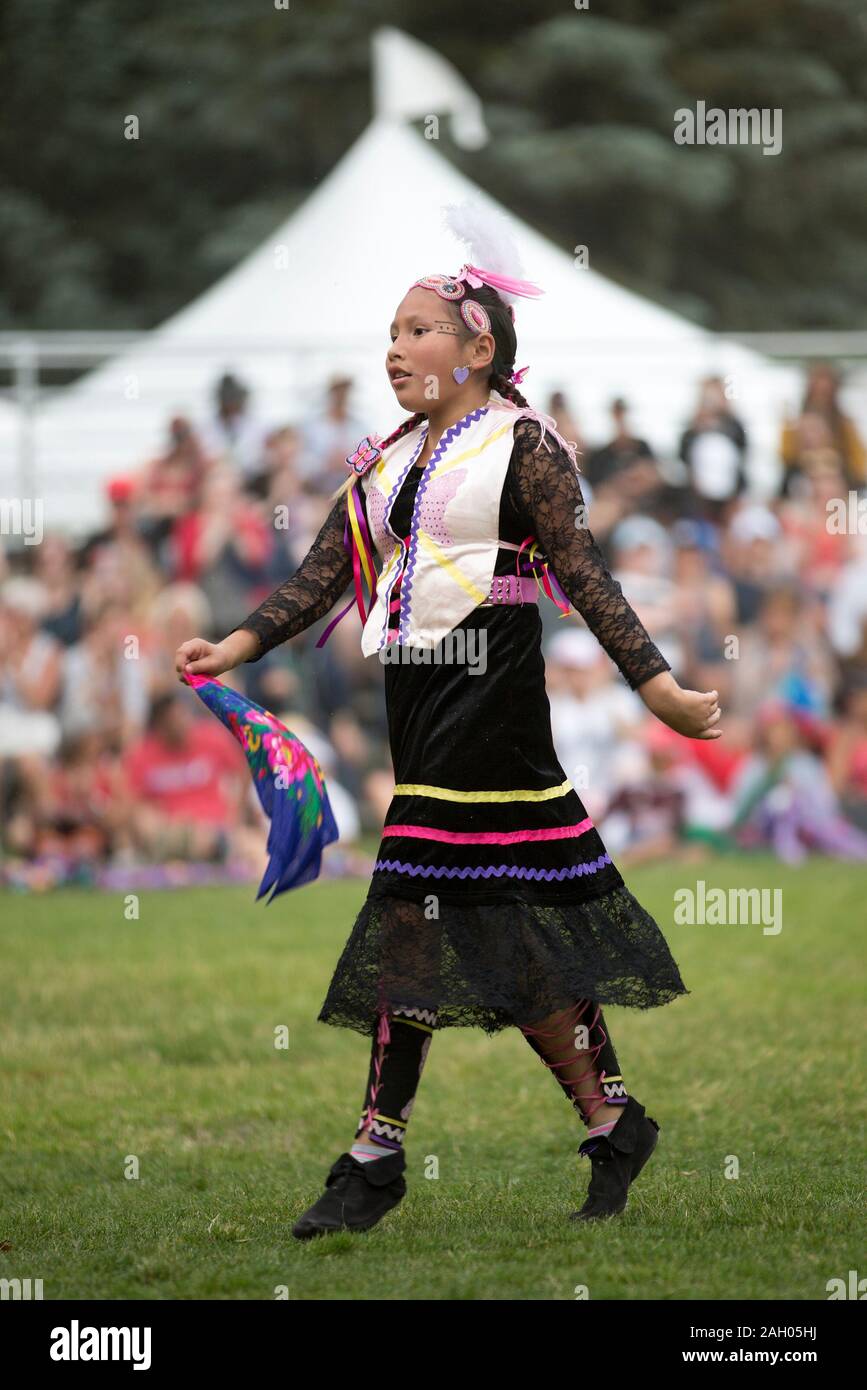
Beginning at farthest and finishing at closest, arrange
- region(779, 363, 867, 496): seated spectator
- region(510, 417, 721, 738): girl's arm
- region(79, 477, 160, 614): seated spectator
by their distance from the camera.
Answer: region(779, 363, 867, 496): seated spectator → region(79, 477, 160, 614): seated spectator → region(510, 417, 721, 738): girl's arm

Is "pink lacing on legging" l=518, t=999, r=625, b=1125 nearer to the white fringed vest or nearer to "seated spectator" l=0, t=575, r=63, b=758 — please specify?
the white fringed vest

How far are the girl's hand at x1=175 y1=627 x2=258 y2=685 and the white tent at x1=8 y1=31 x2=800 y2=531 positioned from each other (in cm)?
838

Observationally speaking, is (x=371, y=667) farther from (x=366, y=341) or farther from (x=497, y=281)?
(x=497, y=281)

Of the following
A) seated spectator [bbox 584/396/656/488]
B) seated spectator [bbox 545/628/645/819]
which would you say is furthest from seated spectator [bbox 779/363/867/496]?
seated spectator [bbox 545/628/645/819]

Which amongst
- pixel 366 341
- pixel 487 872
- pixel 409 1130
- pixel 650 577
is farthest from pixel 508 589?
pixel 366 341

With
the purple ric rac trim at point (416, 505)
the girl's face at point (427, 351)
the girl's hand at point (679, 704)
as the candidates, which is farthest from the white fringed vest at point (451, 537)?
the girl's hand at point (679, 704)

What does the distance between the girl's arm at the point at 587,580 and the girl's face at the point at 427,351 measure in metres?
0.21

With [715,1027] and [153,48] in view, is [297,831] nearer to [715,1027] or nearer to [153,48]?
[715,1027]

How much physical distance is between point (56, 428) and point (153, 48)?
1416 centimetres

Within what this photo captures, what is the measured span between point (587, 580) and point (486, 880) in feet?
2.30

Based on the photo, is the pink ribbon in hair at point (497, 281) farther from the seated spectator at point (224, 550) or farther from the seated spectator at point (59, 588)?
the seated spectator at point (59, 588)

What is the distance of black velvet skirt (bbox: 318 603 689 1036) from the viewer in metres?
4.24

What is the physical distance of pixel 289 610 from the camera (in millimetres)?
4523
